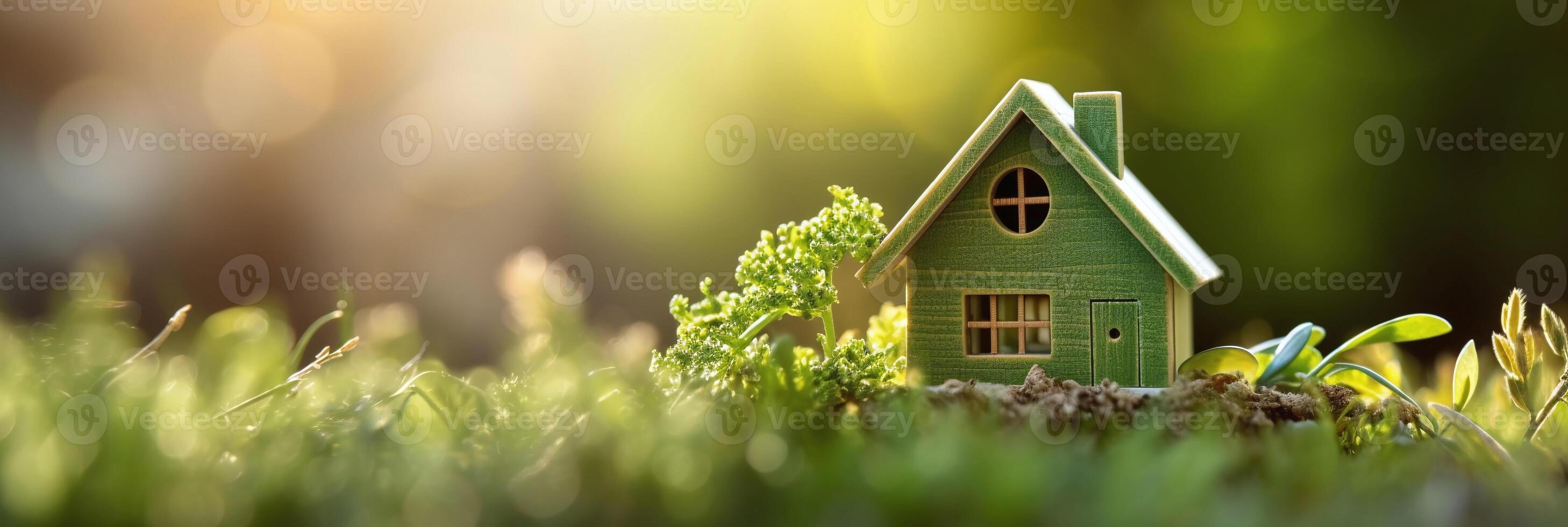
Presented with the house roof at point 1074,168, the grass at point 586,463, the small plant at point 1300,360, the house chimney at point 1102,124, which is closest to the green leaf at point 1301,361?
the small plant at point 1300,360

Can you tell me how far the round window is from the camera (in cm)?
85

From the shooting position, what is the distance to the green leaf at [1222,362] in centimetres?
77

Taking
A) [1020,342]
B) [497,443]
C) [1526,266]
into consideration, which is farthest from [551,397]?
[1526,266]

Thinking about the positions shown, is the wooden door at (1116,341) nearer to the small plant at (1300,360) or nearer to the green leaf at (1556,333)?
the small plant at (1300,360)

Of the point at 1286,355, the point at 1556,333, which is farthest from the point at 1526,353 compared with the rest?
the point at 1286,355

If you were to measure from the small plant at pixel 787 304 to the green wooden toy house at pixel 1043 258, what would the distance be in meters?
0.04

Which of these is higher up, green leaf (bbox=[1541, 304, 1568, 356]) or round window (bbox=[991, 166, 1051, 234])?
round window (bbox=[991, 166, 1051, 234])

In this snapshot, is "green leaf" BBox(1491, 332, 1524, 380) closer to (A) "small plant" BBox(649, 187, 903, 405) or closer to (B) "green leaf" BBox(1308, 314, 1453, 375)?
(B) "green leaf" BBox(1308, 314, 1453, 375)

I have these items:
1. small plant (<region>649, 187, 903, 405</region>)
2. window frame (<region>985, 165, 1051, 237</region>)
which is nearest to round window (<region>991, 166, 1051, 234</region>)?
window frame (<region>985, 165, 1051, 237</region>)

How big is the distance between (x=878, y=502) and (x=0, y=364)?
29cm

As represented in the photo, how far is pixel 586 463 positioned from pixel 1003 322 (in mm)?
628

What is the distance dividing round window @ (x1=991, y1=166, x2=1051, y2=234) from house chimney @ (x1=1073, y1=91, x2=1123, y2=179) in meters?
0.05

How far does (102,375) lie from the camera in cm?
32

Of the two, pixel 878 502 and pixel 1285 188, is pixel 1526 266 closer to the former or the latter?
pixel 1285 188
